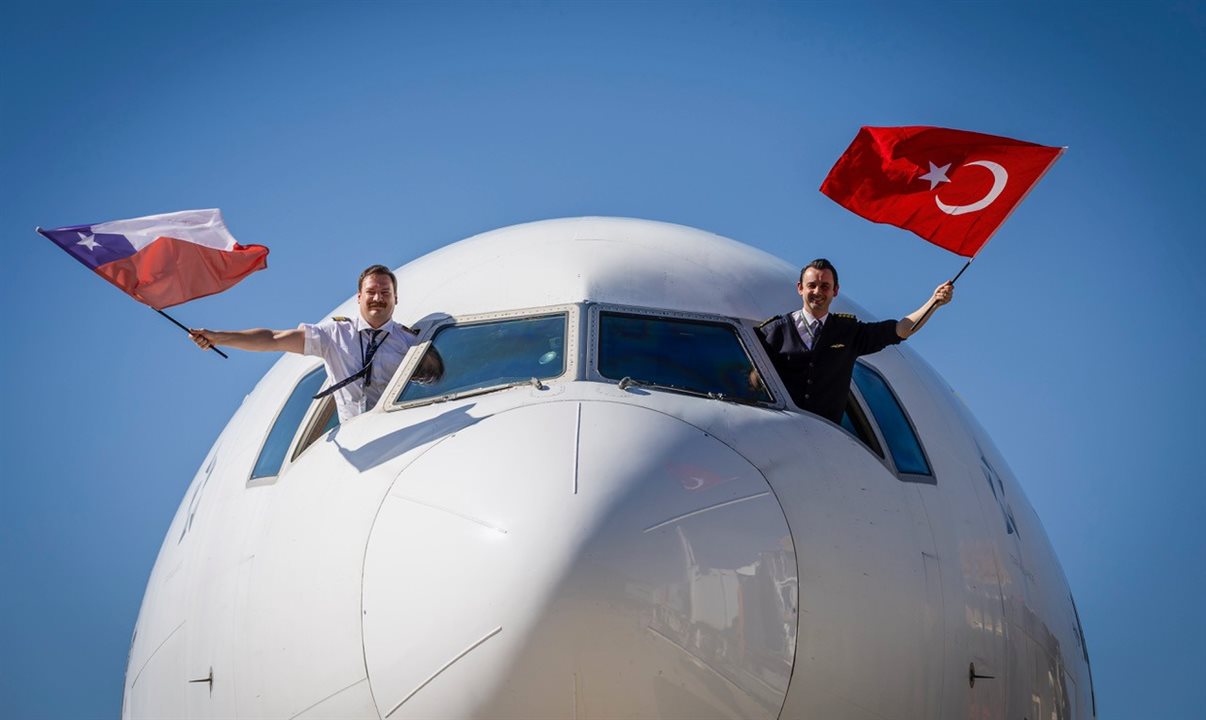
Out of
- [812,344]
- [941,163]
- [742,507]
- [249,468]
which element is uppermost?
[941,163]

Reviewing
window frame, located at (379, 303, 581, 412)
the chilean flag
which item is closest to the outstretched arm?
window frame, located at (379, 303, 581, 412)

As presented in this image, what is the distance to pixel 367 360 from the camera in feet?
27.7

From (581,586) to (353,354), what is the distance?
3.16 meters

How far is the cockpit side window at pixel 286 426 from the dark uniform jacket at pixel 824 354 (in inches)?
110

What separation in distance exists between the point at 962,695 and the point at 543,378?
2767mm

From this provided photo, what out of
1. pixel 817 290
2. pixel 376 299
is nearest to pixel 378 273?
pixel 376 299

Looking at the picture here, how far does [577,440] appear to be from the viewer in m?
6.50

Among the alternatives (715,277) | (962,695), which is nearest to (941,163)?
(715,277)

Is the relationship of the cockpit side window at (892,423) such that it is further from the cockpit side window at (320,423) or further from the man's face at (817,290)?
the cockpit side window at (320,423)

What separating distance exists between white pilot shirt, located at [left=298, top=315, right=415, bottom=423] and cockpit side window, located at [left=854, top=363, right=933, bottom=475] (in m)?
Result: 2.78

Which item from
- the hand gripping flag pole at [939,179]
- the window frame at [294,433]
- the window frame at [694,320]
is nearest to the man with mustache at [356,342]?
Result: the window frame at [294,433]

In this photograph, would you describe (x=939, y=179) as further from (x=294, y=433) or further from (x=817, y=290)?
(x=294, y=433)

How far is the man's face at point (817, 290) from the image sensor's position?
28.8 ft

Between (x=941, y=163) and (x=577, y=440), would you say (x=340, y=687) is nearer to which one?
(x=577, y=440)
